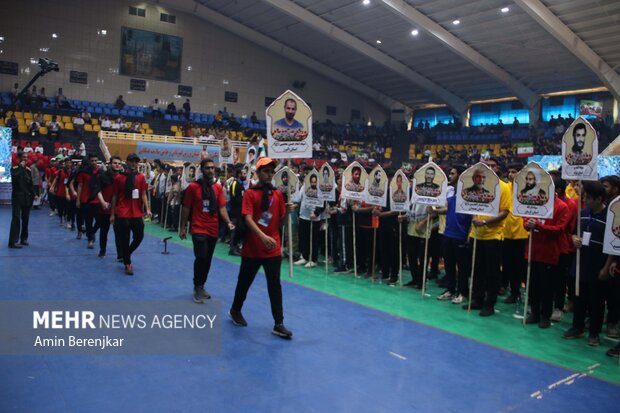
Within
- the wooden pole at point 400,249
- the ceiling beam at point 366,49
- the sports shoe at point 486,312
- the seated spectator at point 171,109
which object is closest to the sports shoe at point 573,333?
the sports shoe at point 486,312

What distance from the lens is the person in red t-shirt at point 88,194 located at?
884 centimetres

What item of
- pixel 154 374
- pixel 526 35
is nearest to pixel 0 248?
pixel 154 374

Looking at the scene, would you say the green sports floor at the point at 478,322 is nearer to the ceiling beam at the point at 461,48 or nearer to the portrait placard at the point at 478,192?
the portrait placard at the point at 478,192

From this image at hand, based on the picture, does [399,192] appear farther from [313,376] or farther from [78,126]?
[78,126]

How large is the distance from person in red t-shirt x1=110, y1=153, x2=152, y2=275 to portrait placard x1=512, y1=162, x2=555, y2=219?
512cm

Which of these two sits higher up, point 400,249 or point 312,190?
point 312,190

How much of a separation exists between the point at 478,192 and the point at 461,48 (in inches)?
779

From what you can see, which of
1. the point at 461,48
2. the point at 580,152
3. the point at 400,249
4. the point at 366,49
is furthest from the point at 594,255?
the point at 366,49

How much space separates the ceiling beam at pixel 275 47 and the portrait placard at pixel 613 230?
2915cm

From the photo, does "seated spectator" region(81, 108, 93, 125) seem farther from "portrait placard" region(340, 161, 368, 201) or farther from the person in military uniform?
"portrait placard" region(340, 161, 368, 201)

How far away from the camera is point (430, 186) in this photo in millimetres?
6730

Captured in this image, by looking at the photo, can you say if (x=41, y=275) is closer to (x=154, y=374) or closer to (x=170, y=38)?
(x=154, y=374)

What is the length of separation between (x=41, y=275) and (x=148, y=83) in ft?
82.1

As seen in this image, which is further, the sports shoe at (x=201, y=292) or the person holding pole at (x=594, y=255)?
the sports shoe at (x=201, y=292)
